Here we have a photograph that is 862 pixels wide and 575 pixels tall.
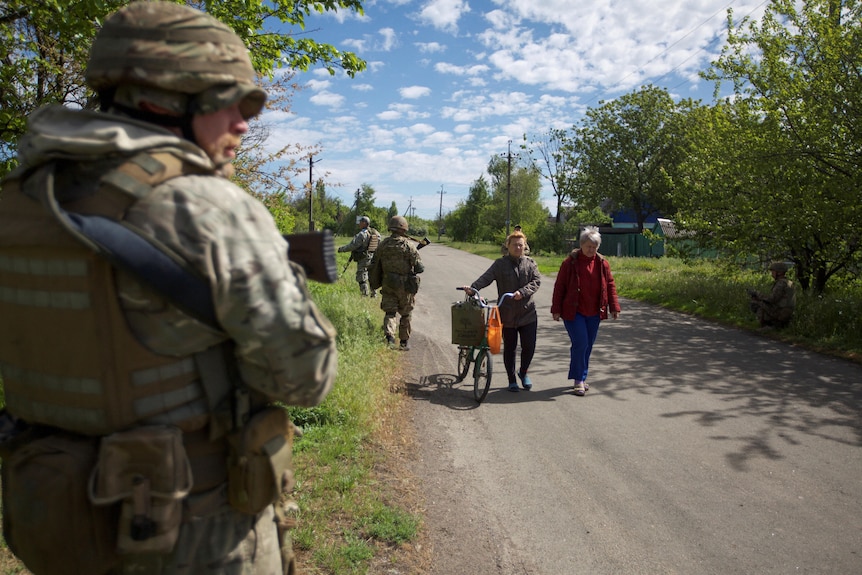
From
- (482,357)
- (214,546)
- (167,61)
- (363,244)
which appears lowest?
(482,357)

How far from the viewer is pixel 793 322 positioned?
438 inches

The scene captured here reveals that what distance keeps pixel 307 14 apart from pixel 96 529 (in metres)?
7.32

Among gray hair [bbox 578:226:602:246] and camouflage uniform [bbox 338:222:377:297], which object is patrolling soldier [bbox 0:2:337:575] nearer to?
gray hair [bbox 578:226:602:246]

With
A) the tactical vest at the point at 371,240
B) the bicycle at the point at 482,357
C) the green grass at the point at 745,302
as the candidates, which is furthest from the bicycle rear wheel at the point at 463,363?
the tactical vest at the point at 371,240

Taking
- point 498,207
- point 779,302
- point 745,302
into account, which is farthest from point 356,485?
point 498,207

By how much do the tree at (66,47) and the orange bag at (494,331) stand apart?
11.9 ft

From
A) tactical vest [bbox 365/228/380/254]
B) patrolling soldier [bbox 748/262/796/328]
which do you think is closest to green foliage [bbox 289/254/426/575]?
tactical vest [bbox 365/228/380/254]

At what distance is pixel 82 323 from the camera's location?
1.50m

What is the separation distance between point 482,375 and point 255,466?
5540 mm

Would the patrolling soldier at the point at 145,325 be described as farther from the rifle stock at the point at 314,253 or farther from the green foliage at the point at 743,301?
the green foliage at the point at 743,301

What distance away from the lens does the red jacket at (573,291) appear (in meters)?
7.45

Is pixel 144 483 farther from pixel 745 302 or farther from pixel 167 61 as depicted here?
pixel 745 302

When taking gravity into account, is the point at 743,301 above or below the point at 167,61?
below

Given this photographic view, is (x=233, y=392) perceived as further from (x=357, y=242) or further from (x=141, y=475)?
(x=357, y=242)
